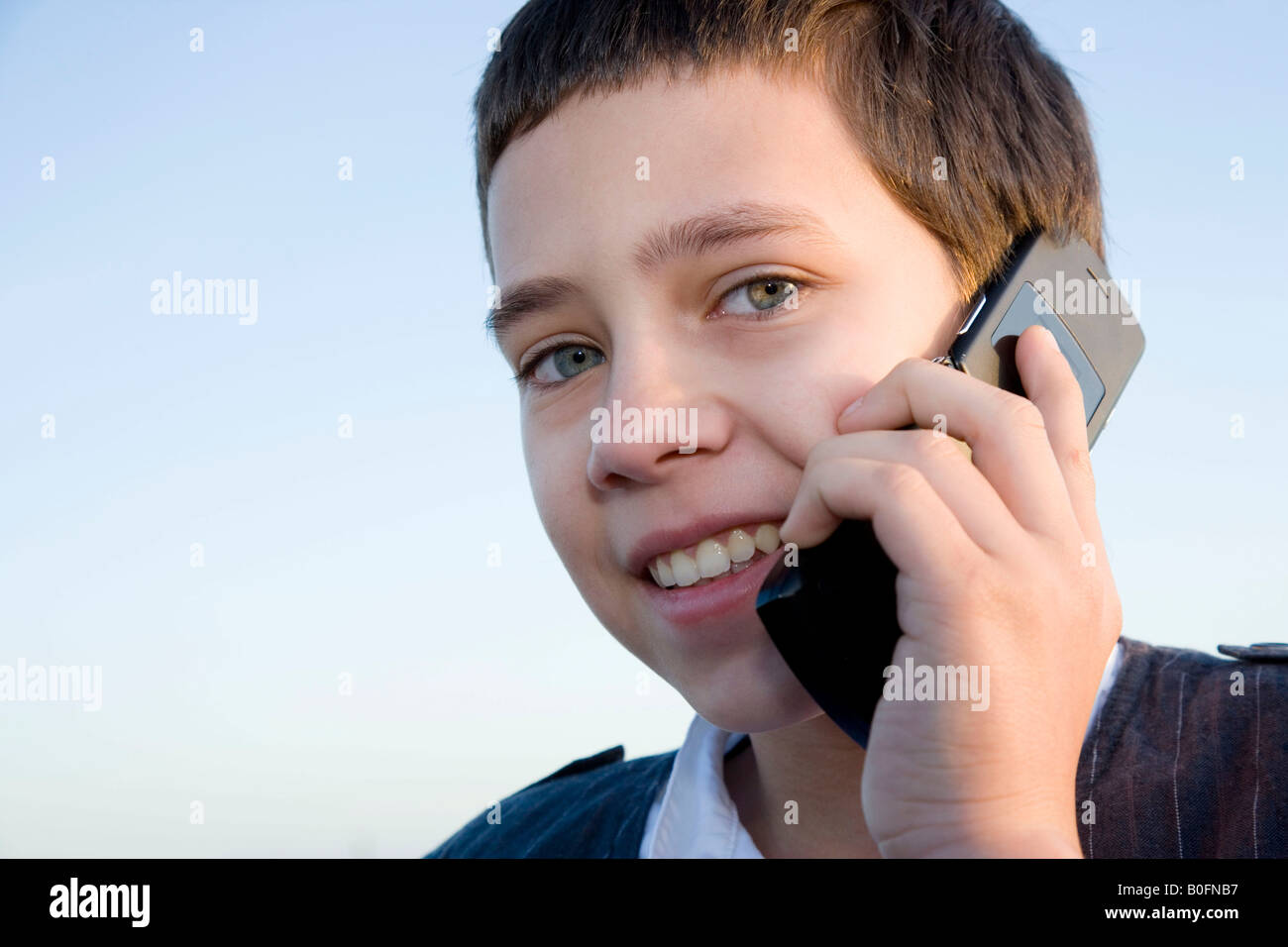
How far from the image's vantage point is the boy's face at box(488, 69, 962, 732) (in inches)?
52.4

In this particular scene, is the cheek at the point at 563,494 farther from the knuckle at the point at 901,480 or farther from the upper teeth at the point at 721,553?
the knuckle at the point at 901,480

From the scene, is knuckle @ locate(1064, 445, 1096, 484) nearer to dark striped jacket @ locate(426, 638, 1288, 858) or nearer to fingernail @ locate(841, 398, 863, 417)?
fingernail @ locate(841, 398, 863, 417)

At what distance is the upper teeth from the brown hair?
1.72 feet

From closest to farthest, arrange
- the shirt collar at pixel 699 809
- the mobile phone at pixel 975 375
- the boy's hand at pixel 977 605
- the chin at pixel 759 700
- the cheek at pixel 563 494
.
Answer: the boy's hand at pixel 977 605 → the mobile phone at pixel 975 375 → the chin at pixel 759 700 → the cheek at pixel 563 494 → the shirt collar at pixel 699 809

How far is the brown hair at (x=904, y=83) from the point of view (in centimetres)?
148

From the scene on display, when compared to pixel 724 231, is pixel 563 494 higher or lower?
lower

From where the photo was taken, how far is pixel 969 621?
3.51ft

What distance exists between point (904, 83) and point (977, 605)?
3.05 feet

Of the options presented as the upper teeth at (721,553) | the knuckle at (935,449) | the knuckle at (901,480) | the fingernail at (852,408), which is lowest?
the upper teeth at (721,553)

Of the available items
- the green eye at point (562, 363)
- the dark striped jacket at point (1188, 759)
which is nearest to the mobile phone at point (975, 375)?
the dark striped jacket at point (1188, 759)

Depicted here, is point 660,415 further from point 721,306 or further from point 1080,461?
Result: point 1080,461

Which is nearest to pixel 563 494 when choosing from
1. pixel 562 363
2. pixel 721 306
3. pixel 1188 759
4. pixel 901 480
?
pixel 562 363

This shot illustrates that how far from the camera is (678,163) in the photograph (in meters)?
1.35

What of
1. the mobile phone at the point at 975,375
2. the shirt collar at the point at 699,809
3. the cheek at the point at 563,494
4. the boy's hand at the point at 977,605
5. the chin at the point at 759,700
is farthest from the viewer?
the shirt collar at the point at 699,809
